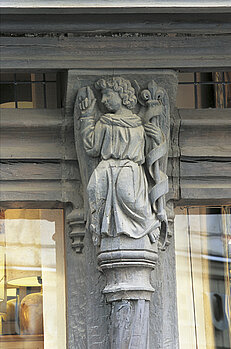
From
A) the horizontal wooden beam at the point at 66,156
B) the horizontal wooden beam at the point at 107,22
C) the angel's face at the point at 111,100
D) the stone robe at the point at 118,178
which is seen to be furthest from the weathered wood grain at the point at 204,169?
the horizontal wooden beam at the point at 107,22

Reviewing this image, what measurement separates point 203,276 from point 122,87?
832 mm

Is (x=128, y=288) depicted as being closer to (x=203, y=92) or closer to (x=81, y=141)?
(x=81, y=141)

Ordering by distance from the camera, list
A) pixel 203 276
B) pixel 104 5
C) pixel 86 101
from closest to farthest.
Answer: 1. pixel 104 5
2. pixel 86 101
3. pixel 203 276

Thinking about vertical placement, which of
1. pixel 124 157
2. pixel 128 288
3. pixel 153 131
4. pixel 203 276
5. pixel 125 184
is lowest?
pixel 128 288

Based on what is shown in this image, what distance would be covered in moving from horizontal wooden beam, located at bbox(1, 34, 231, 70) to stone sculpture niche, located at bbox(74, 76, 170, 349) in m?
0.08

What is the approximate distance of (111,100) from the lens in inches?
163

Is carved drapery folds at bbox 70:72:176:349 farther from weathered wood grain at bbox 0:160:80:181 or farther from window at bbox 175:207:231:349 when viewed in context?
window at bbox 175:207:231:349

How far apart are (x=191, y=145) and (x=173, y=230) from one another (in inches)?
13.2

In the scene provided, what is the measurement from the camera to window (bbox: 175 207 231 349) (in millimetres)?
4344

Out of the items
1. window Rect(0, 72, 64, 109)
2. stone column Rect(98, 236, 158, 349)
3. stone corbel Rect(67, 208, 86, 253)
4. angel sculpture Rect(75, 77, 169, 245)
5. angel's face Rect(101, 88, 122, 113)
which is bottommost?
stone column Rect(98, 236, 158, 349)

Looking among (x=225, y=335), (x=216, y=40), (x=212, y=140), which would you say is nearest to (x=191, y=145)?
(x=212, y=140)

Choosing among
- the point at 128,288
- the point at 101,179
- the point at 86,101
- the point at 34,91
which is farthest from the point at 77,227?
the point at 34,91

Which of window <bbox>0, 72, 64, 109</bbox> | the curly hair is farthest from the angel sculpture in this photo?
window <bbox>0, 72, 64, 109</bbox>

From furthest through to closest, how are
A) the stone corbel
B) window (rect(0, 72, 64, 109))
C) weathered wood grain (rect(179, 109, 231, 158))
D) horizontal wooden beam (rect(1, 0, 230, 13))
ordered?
1. window (rect(0, 72, 64, 109))
2. weathered wood grain (rect(179, 109, 231, 158))
3. the stone corbel
4. horizontal wooden beam (rect(1, 0, 230, 13))
